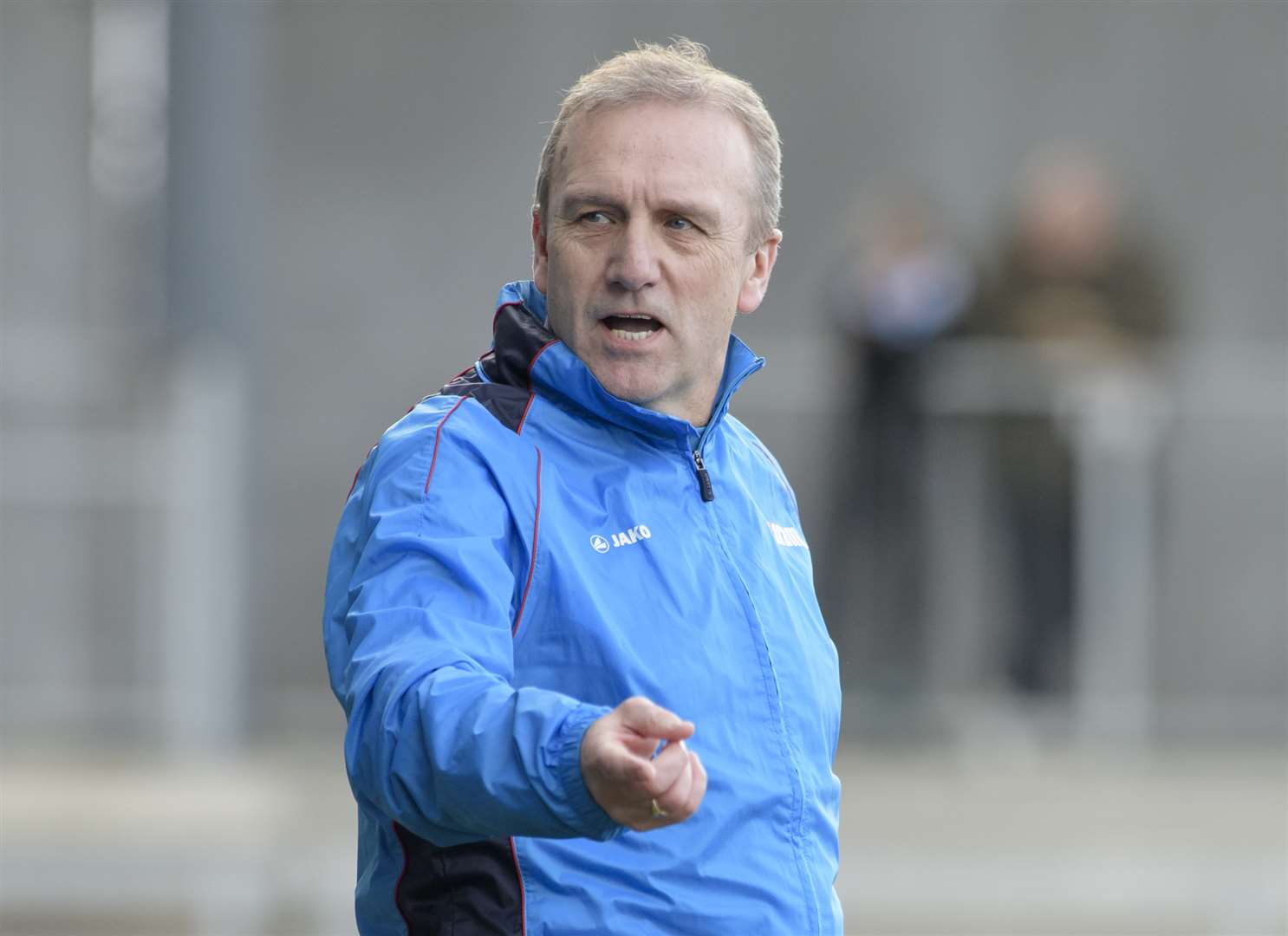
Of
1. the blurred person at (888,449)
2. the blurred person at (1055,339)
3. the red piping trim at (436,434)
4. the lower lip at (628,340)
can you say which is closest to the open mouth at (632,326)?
the lower lip at (628,340)

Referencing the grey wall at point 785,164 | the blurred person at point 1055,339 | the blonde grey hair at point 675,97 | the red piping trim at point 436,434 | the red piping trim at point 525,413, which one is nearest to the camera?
the red piping trim at point 436,434

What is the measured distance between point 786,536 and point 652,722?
95 cm

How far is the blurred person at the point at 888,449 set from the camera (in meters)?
9.49

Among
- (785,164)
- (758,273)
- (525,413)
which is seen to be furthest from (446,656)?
(785,164)

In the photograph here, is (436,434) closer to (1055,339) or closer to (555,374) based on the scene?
(555,374)

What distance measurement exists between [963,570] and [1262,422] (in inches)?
66.4

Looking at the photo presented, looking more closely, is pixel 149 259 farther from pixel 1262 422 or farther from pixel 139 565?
pixel 1262 422

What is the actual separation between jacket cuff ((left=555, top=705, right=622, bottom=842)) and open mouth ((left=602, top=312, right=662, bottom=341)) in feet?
2.41

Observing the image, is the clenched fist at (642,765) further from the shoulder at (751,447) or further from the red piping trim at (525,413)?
the shoulder at (751,447)

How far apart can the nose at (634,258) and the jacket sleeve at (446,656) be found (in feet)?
0.96

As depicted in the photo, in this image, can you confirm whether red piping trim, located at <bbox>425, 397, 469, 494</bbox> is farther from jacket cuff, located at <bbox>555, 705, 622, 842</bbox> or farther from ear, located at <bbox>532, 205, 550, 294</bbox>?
jacket cuff, located at <bbox>555, 705, 622, 842</bbox>

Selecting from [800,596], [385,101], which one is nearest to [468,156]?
[385,101]

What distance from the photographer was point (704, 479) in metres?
3.00

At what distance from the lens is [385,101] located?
1115 cm
